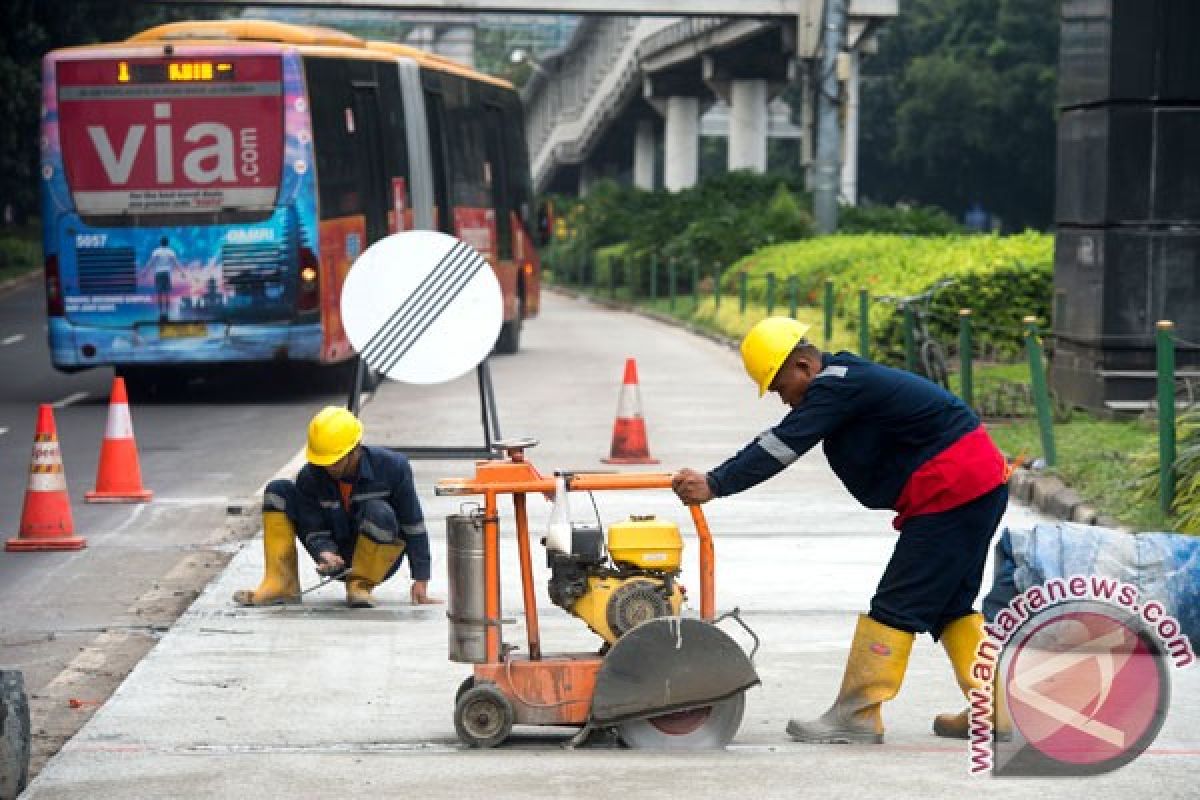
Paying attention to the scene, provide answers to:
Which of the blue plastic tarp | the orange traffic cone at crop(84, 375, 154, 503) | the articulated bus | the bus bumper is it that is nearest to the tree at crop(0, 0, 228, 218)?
the articulated bus

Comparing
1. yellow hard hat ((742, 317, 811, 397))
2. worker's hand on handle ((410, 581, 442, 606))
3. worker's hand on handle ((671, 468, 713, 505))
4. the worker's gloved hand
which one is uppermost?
yellow hard hat ((742, 317, 811, 397))

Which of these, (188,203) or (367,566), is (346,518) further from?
(188,203)

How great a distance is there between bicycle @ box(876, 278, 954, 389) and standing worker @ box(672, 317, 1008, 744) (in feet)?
35.8

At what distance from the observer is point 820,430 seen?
7.70 meters

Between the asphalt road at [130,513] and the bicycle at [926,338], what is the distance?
18.1ft

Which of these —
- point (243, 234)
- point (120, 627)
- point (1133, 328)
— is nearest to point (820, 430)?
point (120, 627)

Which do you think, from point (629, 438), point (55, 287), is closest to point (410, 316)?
point (629, 438)

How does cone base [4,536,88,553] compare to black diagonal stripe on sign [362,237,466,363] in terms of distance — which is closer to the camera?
cone base [4,536,88,553]

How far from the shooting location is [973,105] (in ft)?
282

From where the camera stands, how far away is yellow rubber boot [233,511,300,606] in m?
10.8

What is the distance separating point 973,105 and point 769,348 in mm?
80083

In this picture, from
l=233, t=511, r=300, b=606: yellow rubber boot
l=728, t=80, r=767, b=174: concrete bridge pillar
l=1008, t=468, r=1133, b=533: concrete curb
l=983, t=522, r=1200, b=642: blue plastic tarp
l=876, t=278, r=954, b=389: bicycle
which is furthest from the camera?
l=728, t=80, r=767, b=174: concrete bridge pillar

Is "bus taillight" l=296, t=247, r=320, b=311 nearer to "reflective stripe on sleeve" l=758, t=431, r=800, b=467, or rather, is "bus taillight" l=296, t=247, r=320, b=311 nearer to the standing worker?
the standing worker

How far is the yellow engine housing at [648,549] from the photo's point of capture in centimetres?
793
